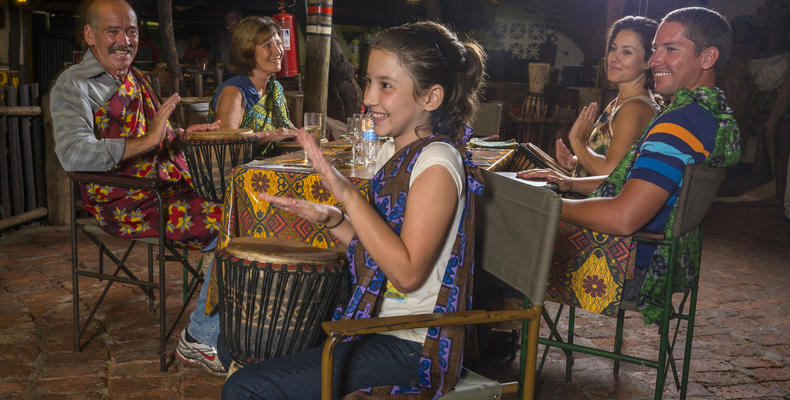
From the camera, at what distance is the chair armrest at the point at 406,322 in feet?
4.99

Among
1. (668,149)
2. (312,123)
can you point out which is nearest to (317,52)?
(312,123)

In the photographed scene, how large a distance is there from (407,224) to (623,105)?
1877 mm

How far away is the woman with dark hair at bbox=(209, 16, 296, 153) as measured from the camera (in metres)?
4.29

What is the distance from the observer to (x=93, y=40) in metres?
3.36

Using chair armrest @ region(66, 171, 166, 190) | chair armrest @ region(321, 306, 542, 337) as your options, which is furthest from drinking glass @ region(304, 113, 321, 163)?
chair armrest @ region(321, 306, 542, 337)

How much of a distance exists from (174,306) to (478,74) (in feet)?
9.23

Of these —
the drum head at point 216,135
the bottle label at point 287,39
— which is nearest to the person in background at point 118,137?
the drum head at point 216,135

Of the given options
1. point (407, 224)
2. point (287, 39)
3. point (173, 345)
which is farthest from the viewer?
point (287, 39)

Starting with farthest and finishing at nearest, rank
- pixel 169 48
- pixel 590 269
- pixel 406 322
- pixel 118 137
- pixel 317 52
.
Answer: pixel 169 48 < pixel 317 52 < pixel 118 137 < pixel 590 269 < pixel 406 322

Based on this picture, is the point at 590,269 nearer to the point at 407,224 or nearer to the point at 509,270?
the point at 509,270

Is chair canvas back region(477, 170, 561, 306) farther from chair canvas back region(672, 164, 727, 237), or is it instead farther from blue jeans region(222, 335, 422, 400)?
chair canvas back region(672, 164, 727, 237)

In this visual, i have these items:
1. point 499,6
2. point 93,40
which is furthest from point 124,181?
point 499,6

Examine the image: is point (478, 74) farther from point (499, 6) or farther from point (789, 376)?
point (499, 6)

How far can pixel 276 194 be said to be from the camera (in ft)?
9.49
